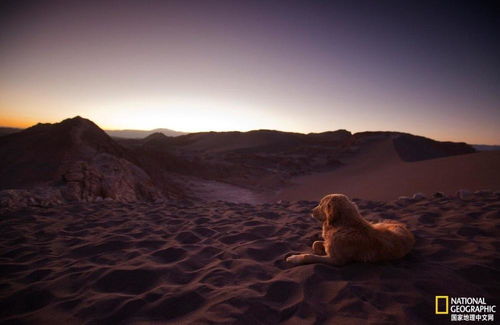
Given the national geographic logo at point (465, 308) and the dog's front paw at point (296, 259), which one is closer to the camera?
the national geographic logo at point (465, 308)

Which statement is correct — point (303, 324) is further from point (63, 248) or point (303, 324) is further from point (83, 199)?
point (83, 199)

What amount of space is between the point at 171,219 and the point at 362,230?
361 cm

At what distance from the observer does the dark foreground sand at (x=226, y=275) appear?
1.85 meters

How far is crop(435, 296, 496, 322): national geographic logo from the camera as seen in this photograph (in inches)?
68.4

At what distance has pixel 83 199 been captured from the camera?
640 cm

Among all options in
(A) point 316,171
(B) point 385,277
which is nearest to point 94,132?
(B) point 385,277

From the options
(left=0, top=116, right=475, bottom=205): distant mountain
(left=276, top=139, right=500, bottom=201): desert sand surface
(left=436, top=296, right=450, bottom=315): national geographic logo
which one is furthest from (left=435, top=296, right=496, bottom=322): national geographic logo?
(left=0, top=116, right=475, bottom=205): distant mountain

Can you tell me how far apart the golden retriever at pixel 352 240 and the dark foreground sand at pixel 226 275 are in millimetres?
104

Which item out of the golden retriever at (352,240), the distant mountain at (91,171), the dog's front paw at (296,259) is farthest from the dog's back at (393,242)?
the distant mountain at (91,171)

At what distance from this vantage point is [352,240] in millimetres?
2465

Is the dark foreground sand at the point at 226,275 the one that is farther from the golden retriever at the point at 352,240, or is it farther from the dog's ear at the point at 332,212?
the dog's ear at the point at 332,212

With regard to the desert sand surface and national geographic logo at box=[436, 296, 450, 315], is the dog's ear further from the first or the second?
the desert sand surface

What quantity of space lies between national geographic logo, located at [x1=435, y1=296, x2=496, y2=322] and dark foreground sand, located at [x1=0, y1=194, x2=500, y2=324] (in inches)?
2.1

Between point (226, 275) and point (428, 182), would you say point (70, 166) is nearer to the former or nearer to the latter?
point (226, 275)
